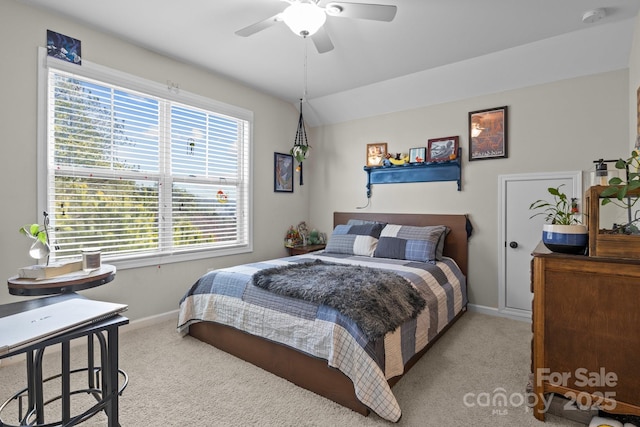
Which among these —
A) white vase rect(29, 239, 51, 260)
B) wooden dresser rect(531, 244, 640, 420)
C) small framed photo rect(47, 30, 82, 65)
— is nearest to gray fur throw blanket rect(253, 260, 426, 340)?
wooden dresser rect(531, 244, 640, 420)

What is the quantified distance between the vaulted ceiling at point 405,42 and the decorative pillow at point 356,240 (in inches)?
65.6

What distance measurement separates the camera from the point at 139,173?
122 inches

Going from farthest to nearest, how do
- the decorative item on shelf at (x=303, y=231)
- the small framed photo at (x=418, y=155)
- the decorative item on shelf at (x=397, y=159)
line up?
the decorative item on shelf at (x=303, y=231), the decorative item on shelf at (x=397, y=159), the small framed photo at (x=418, y=155)

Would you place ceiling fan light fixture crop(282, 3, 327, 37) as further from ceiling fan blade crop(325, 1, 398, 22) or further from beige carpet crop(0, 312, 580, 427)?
beige carpet crop(0, 312, 580, 427)

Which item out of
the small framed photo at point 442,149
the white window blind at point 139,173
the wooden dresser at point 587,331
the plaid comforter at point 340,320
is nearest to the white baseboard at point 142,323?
the plaid comforter at point 340,320

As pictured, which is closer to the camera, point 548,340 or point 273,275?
point 548,340

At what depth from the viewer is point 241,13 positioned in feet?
8.22

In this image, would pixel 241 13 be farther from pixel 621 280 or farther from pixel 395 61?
pixel 621 280

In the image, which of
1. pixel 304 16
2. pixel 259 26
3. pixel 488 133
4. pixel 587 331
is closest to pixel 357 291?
pixel 587 331

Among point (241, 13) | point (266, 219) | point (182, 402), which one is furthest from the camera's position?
point (266, 219)

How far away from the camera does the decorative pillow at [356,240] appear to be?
3.73 m

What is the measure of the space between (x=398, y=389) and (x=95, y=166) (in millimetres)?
3015

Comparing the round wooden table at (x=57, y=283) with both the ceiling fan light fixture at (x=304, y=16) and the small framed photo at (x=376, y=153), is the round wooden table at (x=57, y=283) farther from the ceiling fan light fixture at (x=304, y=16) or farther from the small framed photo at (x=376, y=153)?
the small framed photo at (x=376, y=153)

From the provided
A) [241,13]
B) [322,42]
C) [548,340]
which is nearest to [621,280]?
[548,340]
